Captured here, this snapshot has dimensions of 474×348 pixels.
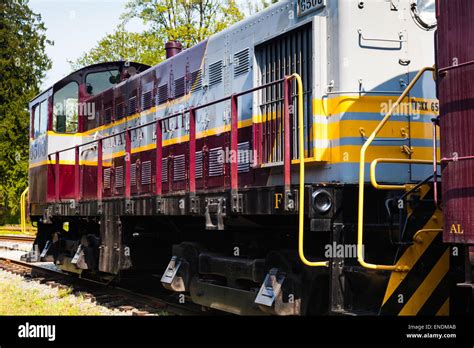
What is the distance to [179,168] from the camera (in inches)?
354

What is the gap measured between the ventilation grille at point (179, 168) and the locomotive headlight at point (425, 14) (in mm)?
3853

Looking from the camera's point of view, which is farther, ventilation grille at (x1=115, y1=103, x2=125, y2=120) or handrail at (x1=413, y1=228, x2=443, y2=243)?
ventilation grille at (x1=115, y1=103, x2=125, y2=120)

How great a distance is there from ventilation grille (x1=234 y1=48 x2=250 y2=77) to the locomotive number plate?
3.55 feet

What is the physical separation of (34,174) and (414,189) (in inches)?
395

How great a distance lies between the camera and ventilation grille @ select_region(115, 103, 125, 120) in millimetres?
11323

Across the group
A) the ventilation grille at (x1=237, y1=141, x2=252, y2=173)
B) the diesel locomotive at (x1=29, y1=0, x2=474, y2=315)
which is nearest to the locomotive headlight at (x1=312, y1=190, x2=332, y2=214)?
the diesel locomotive at (x1=29, y1=0, x2=474, y2=315)

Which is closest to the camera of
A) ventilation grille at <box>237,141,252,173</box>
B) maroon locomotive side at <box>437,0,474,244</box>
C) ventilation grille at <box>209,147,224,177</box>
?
maroon locomotive side at <box>437,0,474,244</box>

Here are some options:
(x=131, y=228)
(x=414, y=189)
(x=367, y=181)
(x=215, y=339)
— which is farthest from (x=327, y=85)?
(x=131, y=228)

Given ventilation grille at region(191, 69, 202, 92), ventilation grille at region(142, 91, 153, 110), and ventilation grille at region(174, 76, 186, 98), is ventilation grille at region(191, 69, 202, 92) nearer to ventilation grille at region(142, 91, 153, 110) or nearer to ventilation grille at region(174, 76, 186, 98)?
ventilation grille at region(174, 76, 186, 98)

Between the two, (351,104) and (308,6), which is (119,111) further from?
(351,104)

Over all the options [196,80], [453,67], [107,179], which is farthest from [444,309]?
[107,179]

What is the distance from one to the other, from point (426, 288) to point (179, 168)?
460 centimetres

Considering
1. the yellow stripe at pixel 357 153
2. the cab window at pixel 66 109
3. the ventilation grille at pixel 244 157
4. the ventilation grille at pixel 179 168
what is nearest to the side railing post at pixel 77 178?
the cab window at pixel 66 109

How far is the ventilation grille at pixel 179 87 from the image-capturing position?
926 cm
